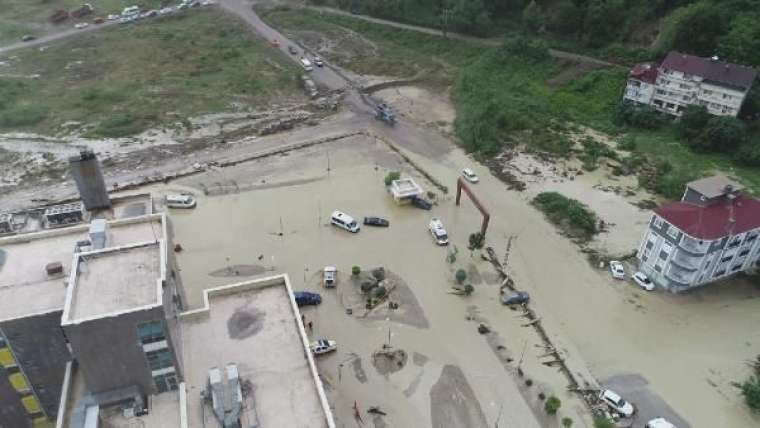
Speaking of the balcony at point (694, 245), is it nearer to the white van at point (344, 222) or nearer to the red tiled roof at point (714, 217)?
the red tiled roof at point (714, 217)

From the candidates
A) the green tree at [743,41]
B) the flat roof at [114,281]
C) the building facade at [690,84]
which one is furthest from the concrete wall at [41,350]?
the green tree at [743,41]

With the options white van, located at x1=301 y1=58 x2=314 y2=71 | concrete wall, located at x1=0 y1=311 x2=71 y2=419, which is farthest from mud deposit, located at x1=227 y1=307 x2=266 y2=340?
white van, located at x1=301 y1=58 x2=314 y2=71

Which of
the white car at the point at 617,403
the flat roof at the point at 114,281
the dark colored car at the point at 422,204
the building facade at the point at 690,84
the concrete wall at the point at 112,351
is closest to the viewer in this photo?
the concrete wall at the point at 112,351

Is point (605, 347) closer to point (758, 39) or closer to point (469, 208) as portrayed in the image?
point (469, 208)

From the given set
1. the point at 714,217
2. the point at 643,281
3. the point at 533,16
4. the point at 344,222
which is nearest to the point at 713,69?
the point at 714,217

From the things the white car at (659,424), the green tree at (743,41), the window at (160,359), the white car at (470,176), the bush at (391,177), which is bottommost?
the white car at (659,424)

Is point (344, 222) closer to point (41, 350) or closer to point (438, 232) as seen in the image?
point (438, 232)
